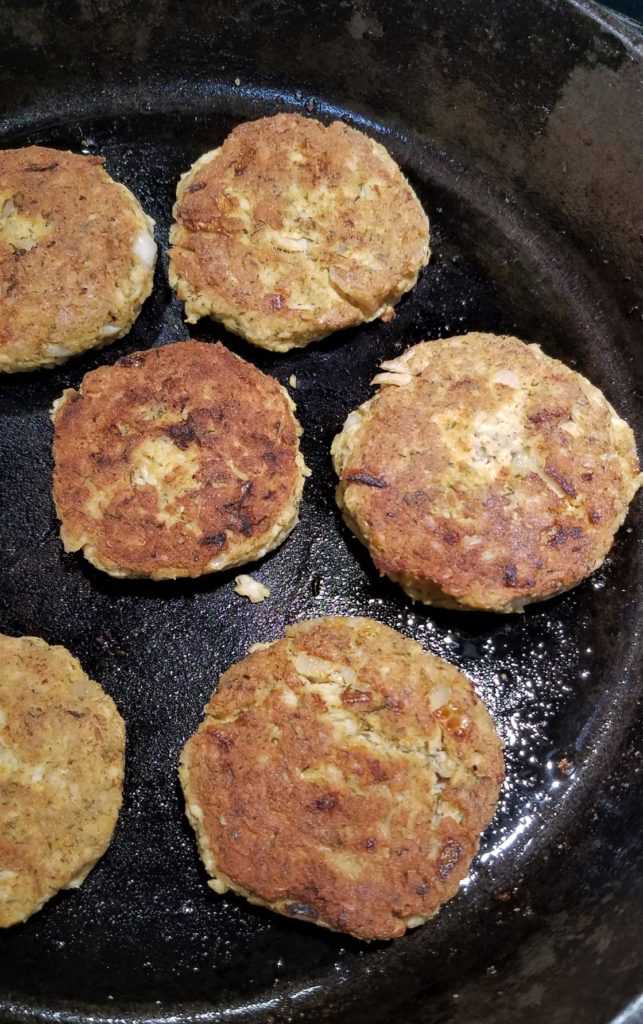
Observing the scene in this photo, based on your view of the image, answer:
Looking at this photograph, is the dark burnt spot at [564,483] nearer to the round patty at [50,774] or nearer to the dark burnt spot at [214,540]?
the dark burnt spot at [214,540]

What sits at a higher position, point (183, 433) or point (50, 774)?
point (183, 433)

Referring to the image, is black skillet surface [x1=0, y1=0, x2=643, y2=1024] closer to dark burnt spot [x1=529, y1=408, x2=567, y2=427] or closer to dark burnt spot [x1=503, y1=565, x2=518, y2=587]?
dark burnt spot [x1=503, y1=565, x2=518, y2=587]

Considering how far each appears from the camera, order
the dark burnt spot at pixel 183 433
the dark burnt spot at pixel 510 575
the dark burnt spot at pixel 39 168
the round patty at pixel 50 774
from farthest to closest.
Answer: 1. the dark burnt spot at pixel 39 168
2. the dark burnt spot at pixel 183 433
3. the dark burnt spot at pixel 510 575
4. the round patty at pixel 50 774

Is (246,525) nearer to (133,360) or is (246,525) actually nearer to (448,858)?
(133,360)

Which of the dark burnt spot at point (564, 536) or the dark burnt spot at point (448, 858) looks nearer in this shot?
the dark burnt spot at point (448, 858)

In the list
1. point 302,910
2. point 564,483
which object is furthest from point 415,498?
point 302,910

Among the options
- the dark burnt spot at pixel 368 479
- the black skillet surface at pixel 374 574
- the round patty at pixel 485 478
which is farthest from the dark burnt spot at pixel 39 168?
the dark burnt spot at pixel 368 479

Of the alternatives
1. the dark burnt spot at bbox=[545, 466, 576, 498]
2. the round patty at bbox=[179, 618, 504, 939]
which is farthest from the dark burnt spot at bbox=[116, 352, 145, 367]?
the dark burnt spot at bbox=[545, 466, 576, 498]
